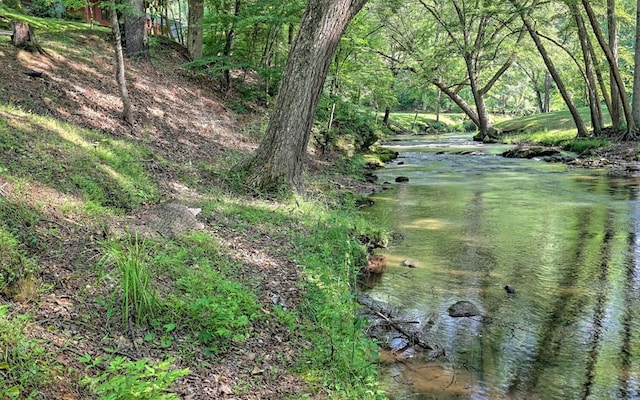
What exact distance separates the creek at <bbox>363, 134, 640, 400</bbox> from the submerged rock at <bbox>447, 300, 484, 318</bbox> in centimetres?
9

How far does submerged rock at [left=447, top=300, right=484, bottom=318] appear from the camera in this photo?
208 inches

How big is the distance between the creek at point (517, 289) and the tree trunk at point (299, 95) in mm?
2190

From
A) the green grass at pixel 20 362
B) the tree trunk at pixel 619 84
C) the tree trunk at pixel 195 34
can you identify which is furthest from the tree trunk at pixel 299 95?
the tree trunk at pixel 619 84

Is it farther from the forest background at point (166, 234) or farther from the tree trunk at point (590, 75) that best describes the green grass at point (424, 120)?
the forest background at point (166, 234)

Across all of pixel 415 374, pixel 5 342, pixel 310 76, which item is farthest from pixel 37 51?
pixel 415 374

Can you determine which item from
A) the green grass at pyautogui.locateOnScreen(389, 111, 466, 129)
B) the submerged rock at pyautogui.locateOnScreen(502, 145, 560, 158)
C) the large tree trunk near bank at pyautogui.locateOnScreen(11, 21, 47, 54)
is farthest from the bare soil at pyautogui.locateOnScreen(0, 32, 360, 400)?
the green grass at pyautogui.locateOnScreen(389, 111, 466, 129)

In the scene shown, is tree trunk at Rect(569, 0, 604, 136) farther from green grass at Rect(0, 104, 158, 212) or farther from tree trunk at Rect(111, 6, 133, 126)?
green grass at Rect(0, 104, 158, 212)

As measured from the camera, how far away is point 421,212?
10.5 metres

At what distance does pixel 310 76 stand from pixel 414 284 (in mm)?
3725

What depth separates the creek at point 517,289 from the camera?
4.10 metres

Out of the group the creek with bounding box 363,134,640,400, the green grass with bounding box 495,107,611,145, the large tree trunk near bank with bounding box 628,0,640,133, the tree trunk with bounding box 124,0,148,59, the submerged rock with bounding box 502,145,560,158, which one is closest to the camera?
the creek with bounding box 363,134,640,400

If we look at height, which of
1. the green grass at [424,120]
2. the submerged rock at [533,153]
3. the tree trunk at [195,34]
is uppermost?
the tree trunk at [195,34]

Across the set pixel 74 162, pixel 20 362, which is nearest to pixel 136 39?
pixel 74 162

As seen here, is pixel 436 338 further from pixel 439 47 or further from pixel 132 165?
pixel 439 47
